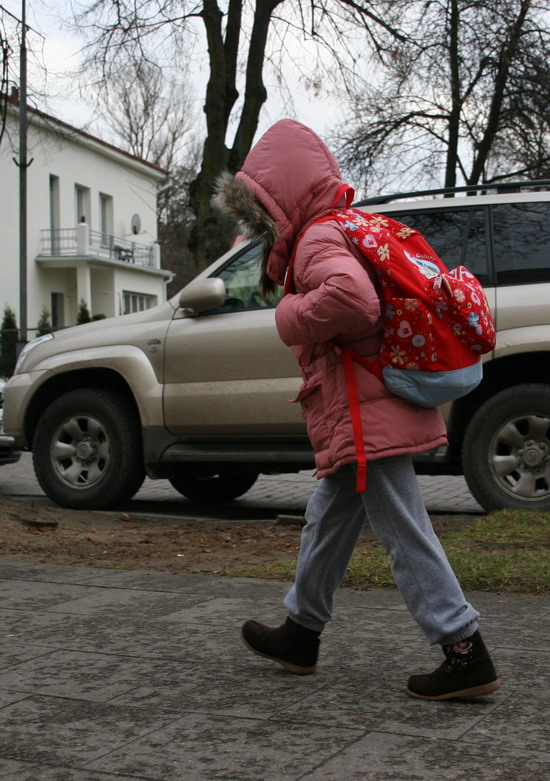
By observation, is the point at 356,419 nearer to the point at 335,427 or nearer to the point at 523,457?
the point at 335,427

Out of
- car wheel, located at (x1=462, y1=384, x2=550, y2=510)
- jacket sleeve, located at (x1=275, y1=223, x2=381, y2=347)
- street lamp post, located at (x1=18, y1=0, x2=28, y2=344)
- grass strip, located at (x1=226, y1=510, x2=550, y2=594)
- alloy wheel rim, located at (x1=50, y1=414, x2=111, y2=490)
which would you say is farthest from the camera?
street lamp post, located at (x1=18, y1=0, x2=28, y2=344)

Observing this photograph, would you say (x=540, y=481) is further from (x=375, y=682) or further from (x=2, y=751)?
(x=2, y=751)

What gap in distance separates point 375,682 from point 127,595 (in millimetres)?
1642

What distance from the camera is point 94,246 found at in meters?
39.1

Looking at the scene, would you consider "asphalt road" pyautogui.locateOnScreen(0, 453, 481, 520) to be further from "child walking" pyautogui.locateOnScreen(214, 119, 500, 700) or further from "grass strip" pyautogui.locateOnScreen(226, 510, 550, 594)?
"child walking" pyautogui.locateOnScreen(214, 119, 500, 700)

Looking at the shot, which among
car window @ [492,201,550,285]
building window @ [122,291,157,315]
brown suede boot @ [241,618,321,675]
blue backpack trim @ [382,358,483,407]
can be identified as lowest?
brown suede boot @ [241,618,321,675]

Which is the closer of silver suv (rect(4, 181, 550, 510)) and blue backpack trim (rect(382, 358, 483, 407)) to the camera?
blue backpack trim (rect(382, 358, 483, 407))

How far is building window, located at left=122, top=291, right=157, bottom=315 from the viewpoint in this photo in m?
41.8

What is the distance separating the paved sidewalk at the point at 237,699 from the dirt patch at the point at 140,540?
1081 millimetres

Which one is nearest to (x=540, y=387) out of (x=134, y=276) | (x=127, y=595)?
(x=127, y=595)

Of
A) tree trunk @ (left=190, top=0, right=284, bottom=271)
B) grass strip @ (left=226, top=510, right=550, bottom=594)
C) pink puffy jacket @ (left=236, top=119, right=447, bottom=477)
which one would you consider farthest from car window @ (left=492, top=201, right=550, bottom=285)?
tree trunk @ (left=190, top=0, right=284, bottom=271)

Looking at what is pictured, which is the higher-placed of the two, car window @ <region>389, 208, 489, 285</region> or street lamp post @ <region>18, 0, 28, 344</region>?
street lamp post @ <region>18, 0, 28, 344</region>

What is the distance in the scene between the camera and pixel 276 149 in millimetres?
3502

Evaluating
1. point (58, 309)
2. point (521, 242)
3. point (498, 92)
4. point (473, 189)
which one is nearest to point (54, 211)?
point (58, 309)
